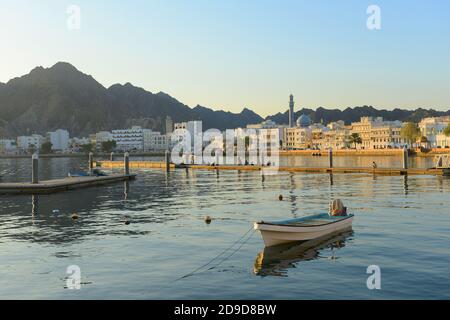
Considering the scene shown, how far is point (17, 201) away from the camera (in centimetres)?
5550

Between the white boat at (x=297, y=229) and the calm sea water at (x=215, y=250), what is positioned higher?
the white boat at (x=297, y=229)

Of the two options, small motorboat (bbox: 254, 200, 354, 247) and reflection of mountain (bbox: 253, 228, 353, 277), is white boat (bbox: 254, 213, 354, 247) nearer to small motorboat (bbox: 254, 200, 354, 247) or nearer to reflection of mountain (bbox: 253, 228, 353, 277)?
small motorboat (bbox: 254, 200, 354, 247)

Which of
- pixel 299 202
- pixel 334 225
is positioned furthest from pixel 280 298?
pixel 299 202

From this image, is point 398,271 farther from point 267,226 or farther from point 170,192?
point 170,192

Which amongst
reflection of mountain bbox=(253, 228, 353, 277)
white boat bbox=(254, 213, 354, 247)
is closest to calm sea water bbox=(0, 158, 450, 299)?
reflection of mountain bbox=(253, 228, 353, 277)

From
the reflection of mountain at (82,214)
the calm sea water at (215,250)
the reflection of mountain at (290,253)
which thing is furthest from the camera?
the reflection of mountain at (82,214)

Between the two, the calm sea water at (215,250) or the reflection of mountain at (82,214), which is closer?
the calm sea water at (215,250)

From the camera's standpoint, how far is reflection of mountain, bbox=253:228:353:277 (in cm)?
2416

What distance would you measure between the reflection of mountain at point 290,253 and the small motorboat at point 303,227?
34 centimetres

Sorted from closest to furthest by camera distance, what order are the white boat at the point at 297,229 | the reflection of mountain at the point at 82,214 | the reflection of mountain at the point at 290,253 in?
the reflection of mountain at the point at 290,253 → the white boat at the point at 297,229 → the reflection of mountain at the point at 82,214

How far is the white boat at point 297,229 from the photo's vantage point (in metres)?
27.8

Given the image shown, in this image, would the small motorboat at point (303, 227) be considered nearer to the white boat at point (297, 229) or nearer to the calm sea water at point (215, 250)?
the white boat at point (297, 229)

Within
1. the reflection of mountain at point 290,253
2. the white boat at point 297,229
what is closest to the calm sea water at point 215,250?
the reflection of mountain at point 290,253

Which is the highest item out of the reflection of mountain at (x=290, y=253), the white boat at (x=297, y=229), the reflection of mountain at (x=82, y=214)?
the white boat at (x=297, y=229)
